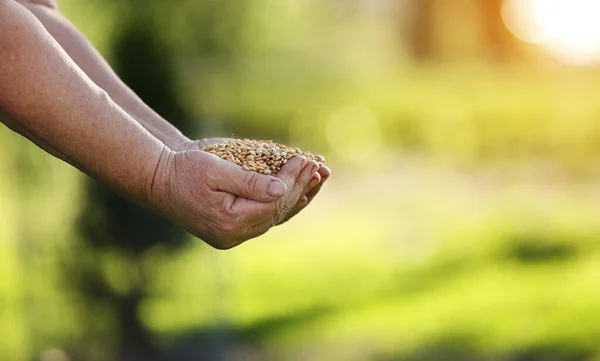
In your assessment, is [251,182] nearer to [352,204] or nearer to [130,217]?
[130,217]

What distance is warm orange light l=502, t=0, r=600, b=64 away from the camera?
737 centimetres

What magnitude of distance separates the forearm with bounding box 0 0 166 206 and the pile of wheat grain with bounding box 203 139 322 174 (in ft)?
0.57

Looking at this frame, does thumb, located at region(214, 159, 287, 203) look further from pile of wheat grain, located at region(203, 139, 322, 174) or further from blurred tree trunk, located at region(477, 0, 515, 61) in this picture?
blurred tree trunk, located at region(477, 0, 515, 61)

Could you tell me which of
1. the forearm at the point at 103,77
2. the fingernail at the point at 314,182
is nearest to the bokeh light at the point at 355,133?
the forearm at the point at 103,77

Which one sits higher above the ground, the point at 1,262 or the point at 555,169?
the point at 555,169

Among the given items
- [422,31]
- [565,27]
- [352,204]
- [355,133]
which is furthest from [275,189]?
[422,31]

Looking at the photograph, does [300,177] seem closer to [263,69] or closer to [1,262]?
[1,262]

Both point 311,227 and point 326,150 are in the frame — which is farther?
point 326,150

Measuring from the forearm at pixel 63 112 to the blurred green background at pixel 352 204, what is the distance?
248 cm

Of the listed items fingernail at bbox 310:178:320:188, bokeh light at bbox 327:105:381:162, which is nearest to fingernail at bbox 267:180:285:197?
fingernail at bbox 310:178:320:188

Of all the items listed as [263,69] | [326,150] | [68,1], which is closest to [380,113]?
[326,150]

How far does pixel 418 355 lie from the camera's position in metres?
4.80

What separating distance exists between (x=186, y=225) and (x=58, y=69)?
0.42m

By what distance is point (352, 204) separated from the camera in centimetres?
695
